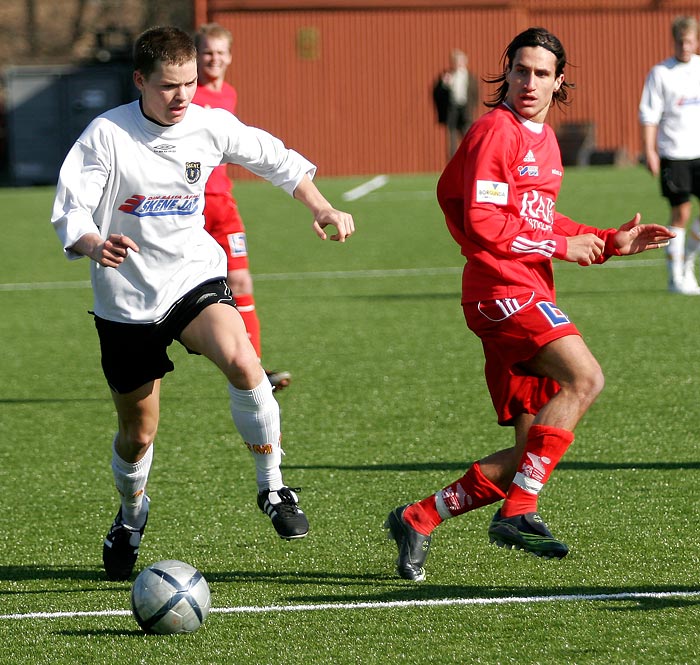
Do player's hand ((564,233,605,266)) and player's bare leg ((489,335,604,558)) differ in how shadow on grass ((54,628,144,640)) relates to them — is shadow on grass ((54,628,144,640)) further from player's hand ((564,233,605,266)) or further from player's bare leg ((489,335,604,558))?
player's hand ((564,233,605,266))

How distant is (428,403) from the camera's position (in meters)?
7.86

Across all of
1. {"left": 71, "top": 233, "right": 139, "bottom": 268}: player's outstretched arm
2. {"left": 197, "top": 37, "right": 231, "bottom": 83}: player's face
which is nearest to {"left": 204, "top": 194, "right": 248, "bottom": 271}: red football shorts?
{"left": 197, "top": 37, "right": 231, "bottom": 83}: player's face

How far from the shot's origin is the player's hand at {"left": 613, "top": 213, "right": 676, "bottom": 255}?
468cm

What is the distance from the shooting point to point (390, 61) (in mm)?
32656

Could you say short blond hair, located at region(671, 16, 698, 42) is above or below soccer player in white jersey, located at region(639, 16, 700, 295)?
above

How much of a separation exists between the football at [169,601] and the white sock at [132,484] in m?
0.73

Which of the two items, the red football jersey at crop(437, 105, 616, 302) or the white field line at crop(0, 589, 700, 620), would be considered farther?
the red football jersey at crop(437, 105, 616, 302)

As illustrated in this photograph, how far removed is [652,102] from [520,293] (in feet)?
24.2

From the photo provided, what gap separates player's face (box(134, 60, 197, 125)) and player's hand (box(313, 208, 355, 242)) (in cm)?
59

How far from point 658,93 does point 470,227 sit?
7478mm

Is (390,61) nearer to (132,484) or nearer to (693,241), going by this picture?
(693,241)

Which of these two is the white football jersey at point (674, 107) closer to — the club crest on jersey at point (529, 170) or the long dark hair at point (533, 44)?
the long dark hair at point (533, 44)

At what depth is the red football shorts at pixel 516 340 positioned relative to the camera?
4402 millimetres

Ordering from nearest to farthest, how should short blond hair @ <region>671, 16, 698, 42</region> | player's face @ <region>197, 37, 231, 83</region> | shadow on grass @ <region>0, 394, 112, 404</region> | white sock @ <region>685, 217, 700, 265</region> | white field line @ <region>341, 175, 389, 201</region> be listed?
player's face @ <region>197, 37, 231, 83</region> → shadow on grass @ <region>0, 394, 112, 404</region> → short blond hair @ <region>671, 16, 698, 42</region> → white sock @ <region>685, 217, 700, 265</region> → white field line @ <region>341, 175, 389, 201</region>
